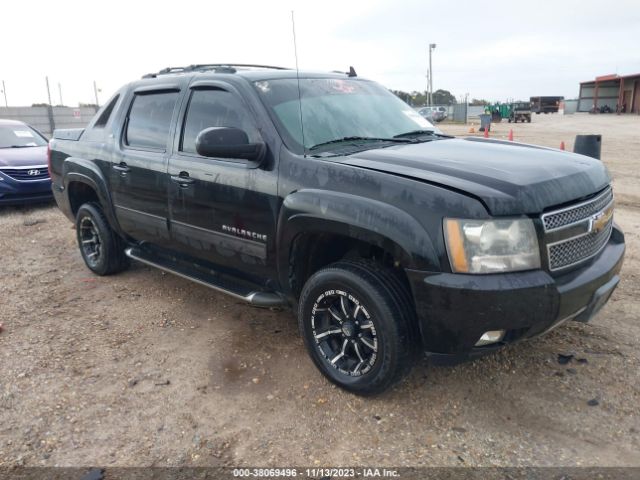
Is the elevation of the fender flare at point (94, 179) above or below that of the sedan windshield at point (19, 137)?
below

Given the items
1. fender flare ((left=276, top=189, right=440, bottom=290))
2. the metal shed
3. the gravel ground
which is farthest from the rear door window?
the metal shed

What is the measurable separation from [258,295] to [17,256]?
424 cm

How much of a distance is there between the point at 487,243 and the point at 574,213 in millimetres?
610

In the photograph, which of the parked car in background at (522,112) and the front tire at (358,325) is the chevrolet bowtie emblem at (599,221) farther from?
the parked car in background at (522,112)

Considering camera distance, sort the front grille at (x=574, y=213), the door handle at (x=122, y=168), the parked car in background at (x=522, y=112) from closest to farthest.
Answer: the front grille at (x=574, y=213) < the door handle at (x=122, y=168) < the parked car in background at (x=522, y=112)

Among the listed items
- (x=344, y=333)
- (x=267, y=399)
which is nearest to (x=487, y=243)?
(x=344, y=333)

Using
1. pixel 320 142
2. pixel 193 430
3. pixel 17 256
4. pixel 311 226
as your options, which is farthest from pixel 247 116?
pixel 17 256

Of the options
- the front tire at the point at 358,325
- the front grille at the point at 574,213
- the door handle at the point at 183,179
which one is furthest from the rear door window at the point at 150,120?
the front grille at the point at 574,213

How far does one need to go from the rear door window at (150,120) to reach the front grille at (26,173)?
510cm

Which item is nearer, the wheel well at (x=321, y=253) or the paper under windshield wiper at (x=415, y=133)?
the wheel well at (x=321, y=253)

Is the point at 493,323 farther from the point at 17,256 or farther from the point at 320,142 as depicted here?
the point at 17,256

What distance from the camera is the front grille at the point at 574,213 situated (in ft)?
8.70

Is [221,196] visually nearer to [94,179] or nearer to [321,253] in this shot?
[321,253]

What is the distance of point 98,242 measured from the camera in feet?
17.7
